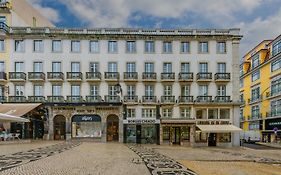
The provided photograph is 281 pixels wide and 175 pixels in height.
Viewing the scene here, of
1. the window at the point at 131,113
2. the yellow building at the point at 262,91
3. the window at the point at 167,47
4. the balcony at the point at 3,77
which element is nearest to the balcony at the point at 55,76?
the balcony at the point at 3,77

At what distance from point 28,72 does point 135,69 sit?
12.5 m

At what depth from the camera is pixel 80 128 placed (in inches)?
1483

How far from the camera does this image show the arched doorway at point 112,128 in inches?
1486

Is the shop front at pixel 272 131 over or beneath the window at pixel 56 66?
beneath

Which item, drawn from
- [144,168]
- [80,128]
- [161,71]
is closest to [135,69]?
[161,71]

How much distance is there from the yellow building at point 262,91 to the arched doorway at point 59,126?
25.2 metres

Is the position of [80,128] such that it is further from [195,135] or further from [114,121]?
[195,135]

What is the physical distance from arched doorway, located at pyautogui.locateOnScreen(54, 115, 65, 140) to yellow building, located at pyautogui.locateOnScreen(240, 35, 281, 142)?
82.8 ft

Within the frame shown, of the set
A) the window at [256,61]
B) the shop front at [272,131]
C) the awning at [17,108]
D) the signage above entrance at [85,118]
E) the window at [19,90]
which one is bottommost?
the shop front at [272,131]

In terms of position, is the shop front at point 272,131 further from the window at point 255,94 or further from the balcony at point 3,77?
the balcony at point 3,77

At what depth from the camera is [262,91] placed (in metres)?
55.3

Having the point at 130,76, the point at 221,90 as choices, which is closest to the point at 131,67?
the point at 130,76

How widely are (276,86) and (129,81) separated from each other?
26.1m

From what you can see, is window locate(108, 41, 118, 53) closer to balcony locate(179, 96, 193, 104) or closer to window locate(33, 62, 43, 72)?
window locate(33, 62, 43, 72)
